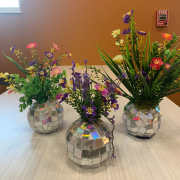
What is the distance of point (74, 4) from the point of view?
2.25m

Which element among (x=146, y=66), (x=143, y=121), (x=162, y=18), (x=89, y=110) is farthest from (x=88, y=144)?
(x=162, y=18)

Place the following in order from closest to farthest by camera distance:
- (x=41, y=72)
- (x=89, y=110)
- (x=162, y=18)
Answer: (x=89, y=110) < (x=41, y=72) < (x=162, y=18)

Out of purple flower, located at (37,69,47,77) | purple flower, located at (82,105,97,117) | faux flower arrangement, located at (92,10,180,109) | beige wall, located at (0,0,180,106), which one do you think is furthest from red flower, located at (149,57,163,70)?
beige wall, located at (0,0,180,106)

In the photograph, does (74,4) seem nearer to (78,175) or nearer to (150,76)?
→ (150,76)

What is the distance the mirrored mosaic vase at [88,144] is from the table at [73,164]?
0.16 feet

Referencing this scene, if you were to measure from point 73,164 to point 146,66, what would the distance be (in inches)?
17.2

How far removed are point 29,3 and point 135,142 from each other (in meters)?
2.27

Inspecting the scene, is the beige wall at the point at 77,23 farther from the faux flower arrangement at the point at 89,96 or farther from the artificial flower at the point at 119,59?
the faux flower arrangement at the point at 89,96

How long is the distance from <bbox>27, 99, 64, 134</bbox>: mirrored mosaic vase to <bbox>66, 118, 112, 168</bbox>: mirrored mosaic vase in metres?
0.18

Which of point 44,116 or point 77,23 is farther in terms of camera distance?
point 77,23

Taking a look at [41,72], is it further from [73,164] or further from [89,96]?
[73,164]

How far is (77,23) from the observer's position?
233 centimetres

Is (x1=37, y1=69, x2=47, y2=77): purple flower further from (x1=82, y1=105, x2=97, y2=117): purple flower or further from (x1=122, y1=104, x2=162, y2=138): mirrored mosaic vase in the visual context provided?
(x1=122, y1=104, x2=162, y2=138): mirrored mosaic vase

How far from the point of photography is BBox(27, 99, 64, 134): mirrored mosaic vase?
0.69 metres
